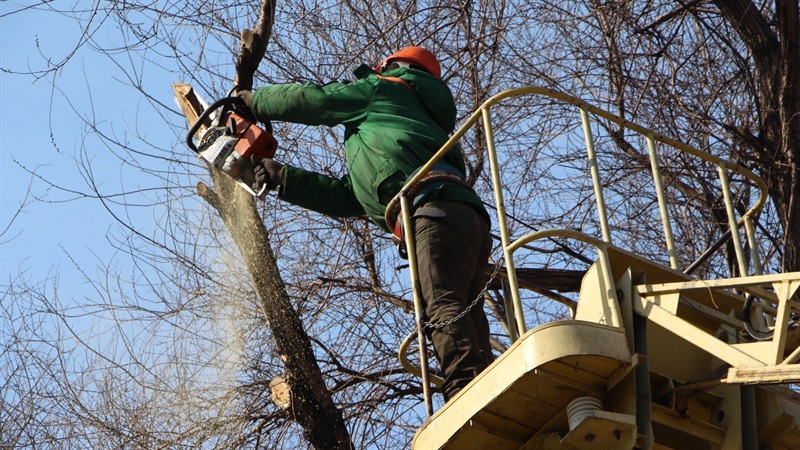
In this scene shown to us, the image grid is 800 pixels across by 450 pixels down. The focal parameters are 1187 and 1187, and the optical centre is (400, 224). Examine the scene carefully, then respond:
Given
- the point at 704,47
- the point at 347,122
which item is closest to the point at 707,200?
the point at 704,47

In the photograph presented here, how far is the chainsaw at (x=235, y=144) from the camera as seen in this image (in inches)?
288

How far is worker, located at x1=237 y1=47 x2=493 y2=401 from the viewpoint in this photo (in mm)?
5879

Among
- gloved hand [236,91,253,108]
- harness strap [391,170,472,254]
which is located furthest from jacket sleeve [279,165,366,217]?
harness strap [391,170,472,254]

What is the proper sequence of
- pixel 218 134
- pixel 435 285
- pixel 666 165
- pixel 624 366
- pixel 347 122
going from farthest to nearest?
pixel 666 165 < pixel 218 134 < pixel 347 122 < pixel 435 285 < pixel 624 366

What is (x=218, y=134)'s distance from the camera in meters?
7.38

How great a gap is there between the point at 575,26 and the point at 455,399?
5.08m

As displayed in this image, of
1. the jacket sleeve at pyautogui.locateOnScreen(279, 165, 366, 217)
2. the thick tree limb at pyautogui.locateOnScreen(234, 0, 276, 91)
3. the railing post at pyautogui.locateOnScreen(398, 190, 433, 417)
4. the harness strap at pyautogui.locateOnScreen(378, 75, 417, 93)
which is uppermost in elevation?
the thick tree limb at pyautogui.locateOnScreen(234, 0, 276, 91)

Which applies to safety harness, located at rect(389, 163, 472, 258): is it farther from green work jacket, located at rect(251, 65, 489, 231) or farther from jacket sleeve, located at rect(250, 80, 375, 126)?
jacket sleeve, located at rect(250, 80, 375, 126)

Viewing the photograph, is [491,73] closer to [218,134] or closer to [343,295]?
[343,295]

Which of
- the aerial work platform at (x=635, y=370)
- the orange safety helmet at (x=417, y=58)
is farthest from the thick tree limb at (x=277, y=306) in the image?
the aerial work platform at (x=635, y=370)

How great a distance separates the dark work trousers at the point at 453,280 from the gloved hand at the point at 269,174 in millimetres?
1254

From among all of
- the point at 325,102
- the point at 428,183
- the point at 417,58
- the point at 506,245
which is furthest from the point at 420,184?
the point at 417,58

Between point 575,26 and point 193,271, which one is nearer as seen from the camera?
point 193,271

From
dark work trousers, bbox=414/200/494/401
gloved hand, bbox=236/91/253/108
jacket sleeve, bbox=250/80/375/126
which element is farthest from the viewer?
gloved hand, bbox=236/91/253/108
